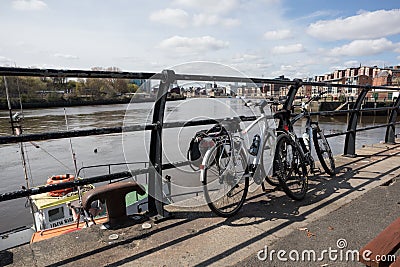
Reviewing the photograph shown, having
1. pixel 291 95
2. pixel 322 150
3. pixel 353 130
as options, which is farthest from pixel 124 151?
pixel 353 130

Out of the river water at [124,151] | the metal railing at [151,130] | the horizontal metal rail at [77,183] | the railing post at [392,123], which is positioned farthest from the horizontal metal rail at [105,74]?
the railing post at [392,123]

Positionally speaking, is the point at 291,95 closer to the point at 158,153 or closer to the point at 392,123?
the point at 158,153

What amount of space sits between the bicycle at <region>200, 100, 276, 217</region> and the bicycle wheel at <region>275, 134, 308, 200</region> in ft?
0.58

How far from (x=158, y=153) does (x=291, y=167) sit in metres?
1.55

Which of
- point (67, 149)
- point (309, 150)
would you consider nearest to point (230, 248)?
point (309, 150)

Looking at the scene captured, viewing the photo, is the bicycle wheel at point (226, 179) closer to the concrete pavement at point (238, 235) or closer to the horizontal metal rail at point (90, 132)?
the concrete pavement at point (238, 235)

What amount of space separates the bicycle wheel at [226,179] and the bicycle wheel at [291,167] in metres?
0.41

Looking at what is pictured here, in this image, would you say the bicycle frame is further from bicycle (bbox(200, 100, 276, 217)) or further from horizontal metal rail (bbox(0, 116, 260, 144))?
horizontal metal rail (bbox(0, 116, 260, 144))

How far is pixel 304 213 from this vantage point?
2.56 metres

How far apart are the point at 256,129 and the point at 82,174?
15410 millimetres

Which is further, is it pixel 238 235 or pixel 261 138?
pixel 261 138

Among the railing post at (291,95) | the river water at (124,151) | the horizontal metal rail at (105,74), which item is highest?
the horizontal metal rail at (105,74)

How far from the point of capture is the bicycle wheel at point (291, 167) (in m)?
2.86

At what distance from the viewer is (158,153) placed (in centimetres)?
239
